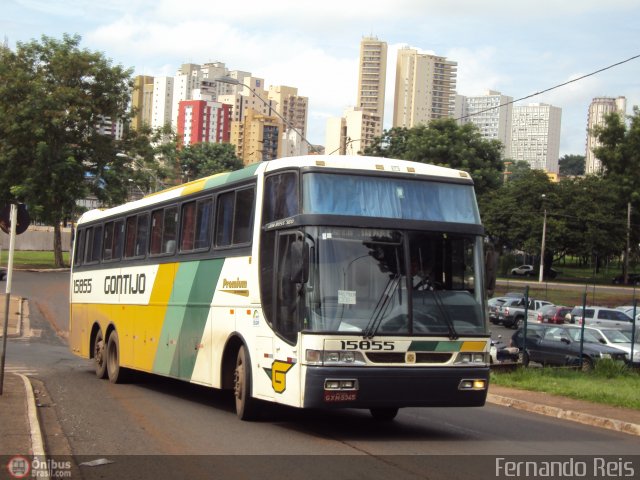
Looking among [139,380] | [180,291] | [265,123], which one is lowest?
[139,380]

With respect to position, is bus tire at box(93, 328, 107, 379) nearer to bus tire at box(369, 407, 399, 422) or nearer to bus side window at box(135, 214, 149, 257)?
bus side window at box(135, 214, 149, 257)

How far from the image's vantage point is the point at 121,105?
61.2 metres

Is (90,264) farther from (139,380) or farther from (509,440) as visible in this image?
(509,440)

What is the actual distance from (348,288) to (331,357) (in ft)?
2.61

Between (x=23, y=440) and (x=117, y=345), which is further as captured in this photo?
(x=117, y=345)

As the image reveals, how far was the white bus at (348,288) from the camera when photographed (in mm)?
10242

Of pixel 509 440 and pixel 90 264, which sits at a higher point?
pixel 90 264

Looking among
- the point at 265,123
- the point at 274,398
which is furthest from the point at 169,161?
the point at 265,123

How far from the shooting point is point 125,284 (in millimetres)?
17422

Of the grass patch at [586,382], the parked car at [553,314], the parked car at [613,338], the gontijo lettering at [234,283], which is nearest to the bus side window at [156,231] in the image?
the gontijo lettering at [234,283]

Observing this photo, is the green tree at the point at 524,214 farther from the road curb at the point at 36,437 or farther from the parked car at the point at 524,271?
the road curb at the point at 36,437

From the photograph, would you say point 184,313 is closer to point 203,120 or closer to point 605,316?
point 605,316
